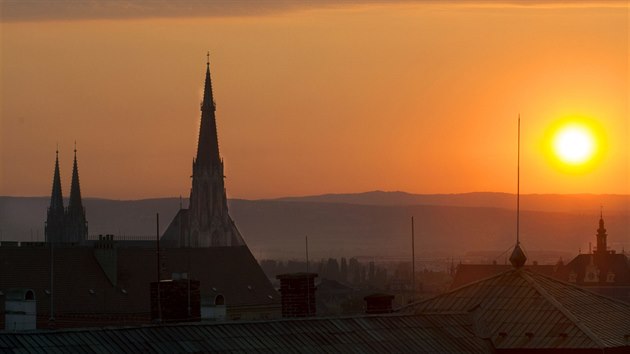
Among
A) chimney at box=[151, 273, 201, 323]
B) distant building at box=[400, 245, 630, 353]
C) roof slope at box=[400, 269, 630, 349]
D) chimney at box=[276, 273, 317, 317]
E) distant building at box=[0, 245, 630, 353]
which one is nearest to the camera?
distant building at box=[0, 245, 630, 353]

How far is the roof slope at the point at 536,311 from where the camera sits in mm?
45969

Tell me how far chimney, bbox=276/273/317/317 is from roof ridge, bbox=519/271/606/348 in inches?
222

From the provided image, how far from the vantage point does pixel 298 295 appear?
161 feet

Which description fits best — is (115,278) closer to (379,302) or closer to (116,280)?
(116,280)

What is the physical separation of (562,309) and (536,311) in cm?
75

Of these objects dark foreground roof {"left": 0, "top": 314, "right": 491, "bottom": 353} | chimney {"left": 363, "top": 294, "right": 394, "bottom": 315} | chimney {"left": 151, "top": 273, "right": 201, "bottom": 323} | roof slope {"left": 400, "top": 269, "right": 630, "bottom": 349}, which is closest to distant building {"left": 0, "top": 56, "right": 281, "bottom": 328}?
chimney {"left": 363, "top": 294, "right": 394, "bottom": 315}

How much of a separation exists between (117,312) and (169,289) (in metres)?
80.6

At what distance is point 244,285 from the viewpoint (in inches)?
5477

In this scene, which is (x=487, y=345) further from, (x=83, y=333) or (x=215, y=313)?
(x=215, y=313)

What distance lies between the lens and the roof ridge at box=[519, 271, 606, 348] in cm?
4525

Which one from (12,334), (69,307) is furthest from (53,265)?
(12,334)

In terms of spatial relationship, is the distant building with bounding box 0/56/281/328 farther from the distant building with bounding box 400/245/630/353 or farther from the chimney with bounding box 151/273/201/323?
the chimney with bounding box 151/273/201/323

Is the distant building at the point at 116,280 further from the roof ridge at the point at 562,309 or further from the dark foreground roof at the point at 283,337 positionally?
the dark foreground roof at the point at 283,337

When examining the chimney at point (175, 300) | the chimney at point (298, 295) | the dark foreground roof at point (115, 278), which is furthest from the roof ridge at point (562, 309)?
the dark foreground roof at point (115, 278)
